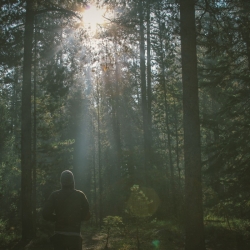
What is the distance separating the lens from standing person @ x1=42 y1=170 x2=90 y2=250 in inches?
218

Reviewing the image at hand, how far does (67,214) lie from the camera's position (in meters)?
5.62

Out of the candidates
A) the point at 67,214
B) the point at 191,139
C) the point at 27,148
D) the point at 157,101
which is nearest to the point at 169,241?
the point at 191,139

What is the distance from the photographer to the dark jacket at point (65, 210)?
5.59m

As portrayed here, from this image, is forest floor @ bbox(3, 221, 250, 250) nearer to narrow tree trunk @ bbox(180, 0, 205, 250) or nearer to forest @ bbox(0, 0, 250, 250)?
forest @ bbox(0, 0, 250, 250)

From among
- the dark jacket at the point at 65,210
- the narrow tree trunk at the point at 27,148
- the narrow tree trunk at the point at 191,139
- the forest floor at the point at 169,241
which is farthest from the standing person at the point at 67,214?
the narrow tree trunk at the point at 27,148

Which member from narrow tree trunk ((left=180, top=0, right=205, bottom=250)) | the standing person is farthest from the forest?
the standing person

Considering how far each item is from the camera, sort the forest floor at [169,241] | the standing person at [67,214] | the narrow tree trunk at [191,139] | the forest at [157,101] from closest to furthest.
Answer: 1. the standing person at [67,214]
2. the narrow tree trunk at [191,139]
3. the forest at [157,101]
4. the forest floor at [169,241]

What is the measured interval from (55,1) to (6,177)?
66.6ft

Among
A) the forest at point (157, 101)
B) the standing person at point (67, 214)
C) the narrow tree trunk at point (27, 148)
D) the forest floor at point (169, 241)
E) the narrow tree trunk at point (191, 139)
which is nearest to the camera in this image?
the standing person at point (67, 214)

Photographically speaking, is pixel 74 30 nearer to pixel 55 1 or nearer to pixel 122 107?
pixel 55 1

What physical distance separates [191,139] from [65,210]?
12.2 feet

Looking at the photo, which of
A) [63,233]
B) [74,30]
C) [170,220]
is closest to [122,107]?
[170,220]

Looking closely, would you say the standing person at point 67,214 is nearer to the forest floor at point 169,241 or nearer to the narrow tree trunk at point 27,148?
the forest floor at point 169,241

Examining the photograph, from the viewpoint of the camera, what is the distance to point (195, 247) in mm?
7730
